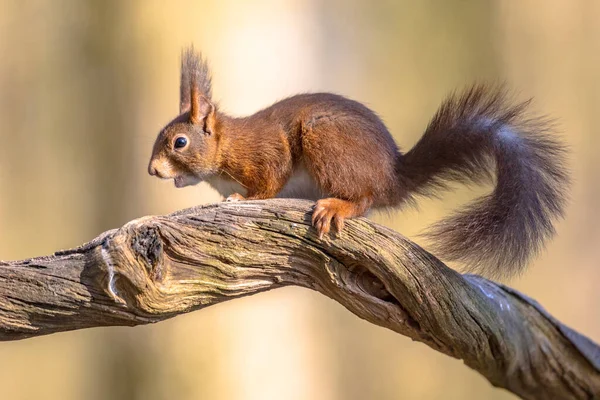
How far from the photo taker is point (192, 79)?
2051 mm

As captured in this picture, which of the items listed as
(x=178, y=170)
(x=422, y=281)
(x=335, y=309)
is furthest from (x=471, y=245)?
(x=335, y=309)

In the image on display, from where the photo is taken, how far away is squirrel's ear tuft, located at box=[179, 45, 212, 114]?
6.82 feet

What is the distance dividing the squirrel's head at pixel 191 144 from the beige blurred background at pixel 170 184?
3.65 ft

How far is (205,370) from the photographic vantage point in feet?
10.5

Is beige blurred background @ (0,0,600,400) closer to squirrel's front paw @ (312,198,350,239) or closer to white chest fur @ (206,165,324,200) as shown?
white chest fur @ (206,165,324,200)

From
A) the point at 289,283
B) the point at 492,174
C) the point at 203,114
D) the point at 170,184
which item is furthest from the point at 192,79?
the point at 170,184

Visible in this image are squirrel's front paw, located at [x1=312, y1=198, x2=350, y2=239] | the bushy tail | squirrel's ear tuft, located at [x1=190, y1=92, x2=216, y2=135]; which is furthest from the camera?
squirrel's ear tuft, located at [x1=190, y1=92, x2=216, y2=135]

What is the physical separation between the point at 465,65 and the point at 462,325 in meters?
2.31

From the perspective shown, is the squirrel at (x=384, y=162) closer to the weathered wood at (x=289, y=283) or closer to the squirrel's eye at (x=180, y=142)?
the squirrel's eye at (x=180, y=142)

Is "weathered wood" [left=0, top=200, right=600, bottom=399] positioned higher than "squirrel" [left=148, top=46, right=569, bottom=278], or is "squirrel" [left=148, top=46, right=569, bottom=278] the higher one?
"squirrel" [left=148, top=46, right=569, bottom=278]

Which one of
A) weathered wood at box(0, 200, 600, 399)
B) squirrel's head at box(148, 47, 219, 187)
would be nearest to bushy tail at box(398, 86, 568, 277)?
weathered wood at box(0, 200, 600, 399)

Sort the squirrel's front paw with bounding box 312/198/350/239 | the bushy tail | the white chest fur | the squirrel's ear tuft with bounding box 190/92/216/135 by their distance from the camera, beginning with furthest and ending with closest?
the squirrel's ear tuft with bounding box 190/92/216/135, the white chest fur, the bushy tail, the squirrel's front paw with bounding box 312/198/350/239

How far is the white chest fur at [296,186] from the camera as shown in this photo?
194 centimetres

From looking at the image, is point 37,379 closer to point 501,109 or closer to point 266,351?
point 266,351
